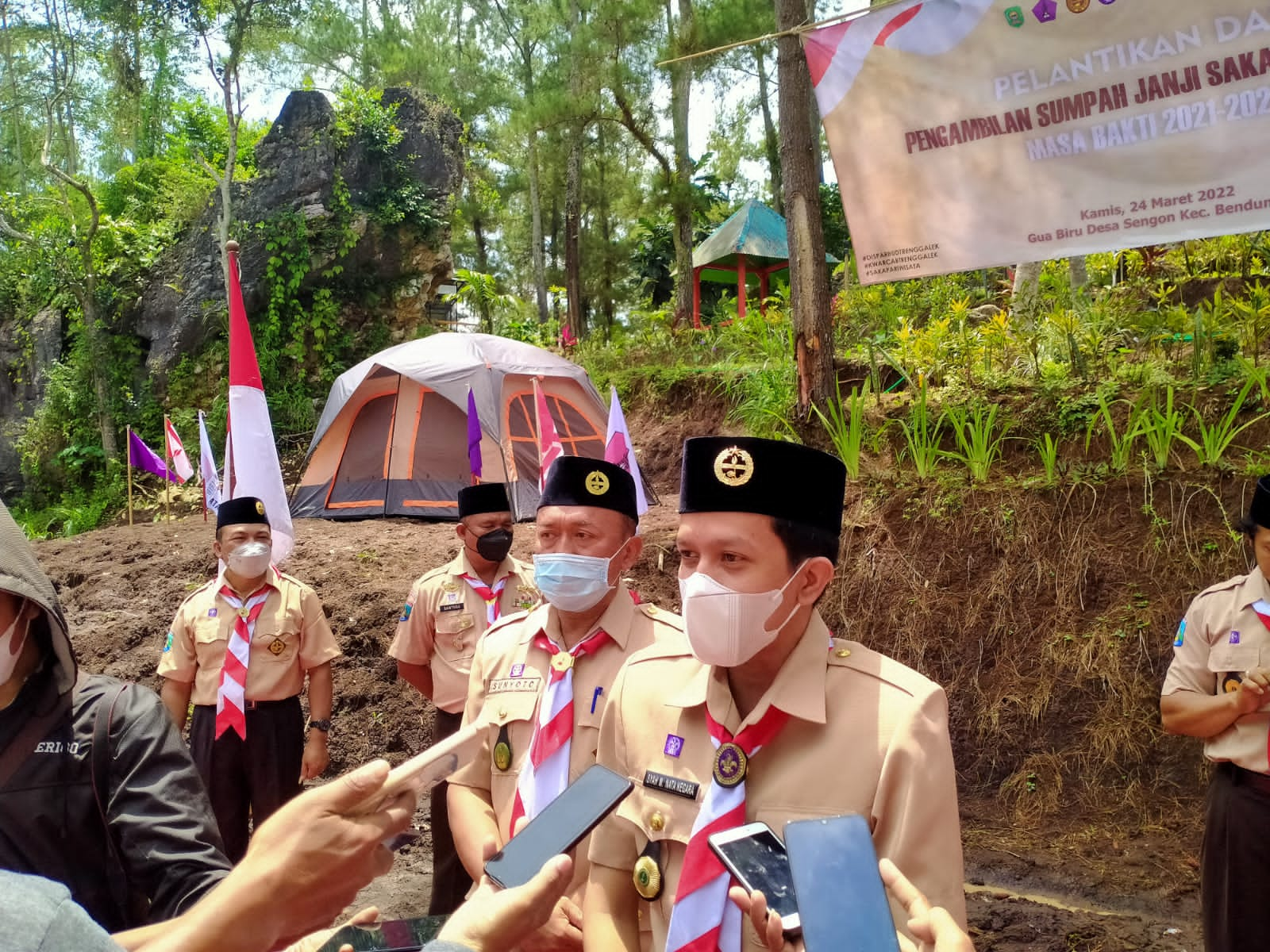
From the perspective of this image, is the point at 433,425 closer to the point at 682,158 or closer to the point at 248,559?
the point at 248,559

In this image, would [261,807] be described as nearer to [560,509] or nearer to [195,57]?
[560,509]

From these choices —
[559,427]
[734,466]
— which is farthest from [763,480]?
[559,427]

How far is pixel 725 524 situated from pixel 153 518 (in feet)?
53.9

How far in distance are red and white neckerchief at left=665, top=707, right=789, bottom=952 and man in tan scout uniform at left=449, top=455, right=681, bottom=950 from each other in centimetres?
70

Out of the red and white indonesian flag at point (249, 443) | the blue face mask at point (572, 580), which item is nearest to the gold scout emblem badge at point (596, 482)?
the blue face mask at point (572, 580)

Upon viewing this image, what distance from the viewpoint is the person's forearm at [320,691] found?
4.84m

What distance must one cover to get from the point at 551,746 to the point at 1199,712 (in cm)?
209

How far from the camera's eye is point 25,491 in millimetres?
20375

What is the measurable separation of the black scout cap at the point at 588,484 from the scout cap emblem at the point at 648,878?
1.45 meters

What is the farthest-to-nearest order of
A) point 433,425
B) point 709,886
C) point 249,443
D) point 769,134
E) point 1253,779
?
1. point 769,134
2. point 433,425
3. point 249,443
4. point 1253,779
5. point 709,886

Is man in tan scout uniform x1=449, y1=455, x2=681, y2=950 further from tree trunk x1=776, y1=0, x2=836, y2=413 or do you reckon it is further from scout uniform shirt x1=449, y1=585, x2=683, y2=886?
tree trunk x1=776, y1=0, x2=836, y2=413

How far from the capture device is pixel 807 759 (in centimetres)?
183

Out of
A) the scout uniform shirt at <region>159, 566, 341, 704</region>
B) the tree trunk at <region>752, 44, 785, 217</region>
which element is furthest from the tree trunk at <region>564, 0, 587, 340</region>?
the scout uniform shirt at <region>159, 566, 341, 704</region>

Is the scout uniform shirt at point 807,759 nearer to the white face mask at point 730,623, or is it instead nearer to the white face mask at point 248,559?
the white face mask at point 730,623
